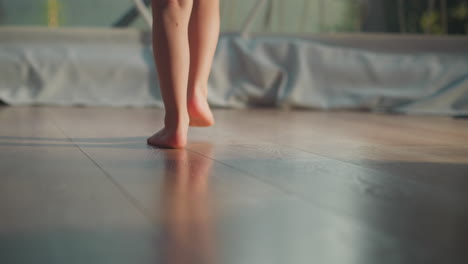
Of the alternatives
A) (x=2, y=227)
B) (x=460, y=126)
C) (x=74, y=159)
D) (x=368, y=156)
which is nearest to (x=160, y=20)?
(x=74, y=159)

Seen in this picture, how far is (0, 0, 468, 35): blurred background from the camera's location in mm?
2787

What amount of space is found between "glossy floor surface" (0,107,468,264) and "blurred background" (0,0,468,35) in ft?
5.68

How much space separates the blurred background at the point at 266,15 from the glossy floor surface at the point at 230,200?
1730mm

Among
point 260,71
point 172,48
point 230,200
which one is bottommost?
point 260,71

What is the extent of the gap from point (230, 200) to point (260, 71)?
152 cm

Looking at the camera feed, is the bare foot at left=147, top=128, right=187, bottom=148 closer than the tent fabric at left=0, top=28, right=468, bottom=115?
Yes

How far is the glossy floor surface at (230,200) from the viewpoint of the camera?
17.2 inches

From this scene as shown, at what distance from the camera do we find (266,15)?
9.34 feet

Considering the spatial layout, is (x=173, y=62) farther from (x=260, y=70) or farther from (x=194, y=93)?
(x=260, y=70)

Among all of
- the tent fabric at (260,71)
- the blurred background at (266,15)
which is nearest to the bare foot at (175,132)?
the tent fabric at (260,71)

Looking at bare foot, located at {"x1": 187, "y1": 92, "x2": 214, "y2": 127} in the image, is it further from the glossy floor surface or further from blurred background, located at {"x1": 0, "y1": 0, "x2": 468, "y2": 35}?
blurred background, located at {"x1": 0, "y1": 0, "x2": 468, "y2": 35}

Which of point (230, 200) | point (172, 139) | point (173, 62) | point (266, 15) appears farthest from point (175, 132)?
point (266, 15)

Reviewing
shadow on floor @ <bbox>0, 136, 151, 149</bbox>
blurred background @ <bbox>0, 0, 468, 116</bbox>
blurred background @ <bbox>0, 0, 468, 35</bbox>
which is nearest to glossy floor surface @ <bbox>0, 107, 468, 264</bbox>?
shadow on floor @ <bbox>0, 136, 151, 149</bbox>

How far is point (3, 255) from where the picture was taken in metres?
0.41
